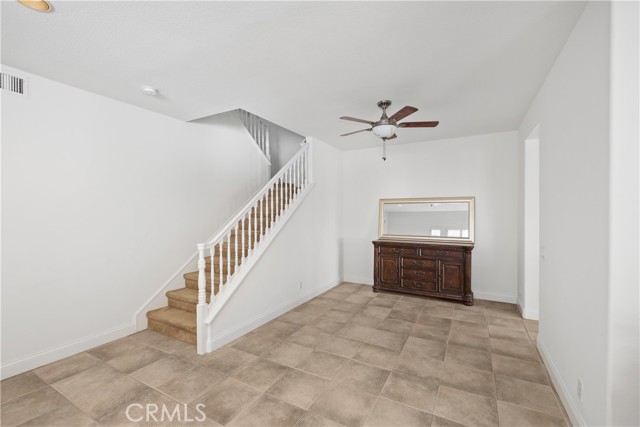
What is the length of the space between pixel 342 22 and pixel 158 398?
3.16 metres

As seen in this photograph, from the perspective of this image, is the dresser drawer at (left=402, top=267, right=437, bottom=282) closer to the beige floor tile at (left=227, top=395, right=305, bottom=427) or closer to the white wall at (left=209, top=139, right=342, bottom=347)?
the white wall at (left=209, top=139, right=342, bottom=347)

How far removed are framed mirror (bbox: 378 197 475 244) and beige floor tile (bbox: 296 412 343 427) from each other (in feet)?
12.1

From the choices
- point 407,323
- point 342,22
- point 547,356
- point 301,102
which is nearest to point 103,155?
point 301,102

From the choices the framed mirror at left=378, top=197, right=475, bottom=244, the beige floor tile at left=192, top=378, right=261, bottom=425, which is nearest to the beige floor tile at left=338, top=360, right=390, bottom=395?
the beige floor tile at left=192, top=378, right=261, bottom=425

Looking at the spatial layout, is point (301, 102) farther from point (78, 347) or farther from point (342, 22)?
point (78, 347)

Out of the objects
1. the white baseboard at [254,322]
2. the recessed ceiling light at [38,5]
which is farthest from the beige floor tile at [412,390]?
the recessed ceiling light at [38,5]

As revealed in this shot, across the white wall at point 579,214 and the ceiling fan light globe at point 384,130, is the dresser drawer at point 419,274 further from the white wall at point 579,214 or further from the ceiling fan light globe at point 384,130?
the ceiling fan light globe at point 384,130

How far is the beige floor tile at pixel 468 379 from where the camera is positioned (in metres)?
2.29

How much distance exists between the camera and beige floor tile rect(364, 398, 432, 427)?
192 cm

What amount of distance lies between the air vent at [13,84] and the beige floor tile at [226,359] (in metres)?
3.02

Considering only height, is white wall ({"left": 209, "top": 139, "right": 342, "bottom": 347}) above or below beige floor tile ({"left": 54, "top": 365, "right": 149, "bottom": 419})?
above

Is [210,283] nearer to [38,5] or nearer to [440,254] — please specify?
[38,5]

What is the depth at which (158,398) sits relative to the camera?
2.19 m

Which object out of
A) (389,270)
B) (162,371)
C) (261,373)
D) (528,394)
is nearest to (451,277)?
(389,270)
